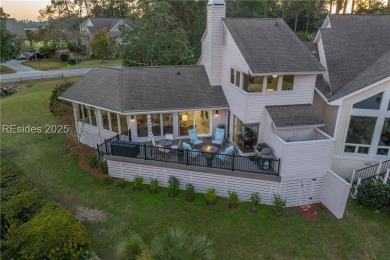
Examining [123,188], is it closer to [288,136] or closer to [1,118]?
[288,136]

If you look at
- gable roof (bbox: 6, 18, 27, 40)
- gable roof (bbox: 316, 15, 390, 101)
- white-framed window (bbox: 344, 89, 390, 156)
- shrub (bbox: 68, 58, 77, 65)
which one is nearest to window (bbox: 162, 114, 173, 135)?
gable roof (bbox: 316, 15, 390, 101)

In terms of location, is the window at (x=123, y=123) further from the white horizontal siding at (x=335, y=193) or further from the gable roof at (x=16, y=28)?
the gable roof at (x=16, y=28)

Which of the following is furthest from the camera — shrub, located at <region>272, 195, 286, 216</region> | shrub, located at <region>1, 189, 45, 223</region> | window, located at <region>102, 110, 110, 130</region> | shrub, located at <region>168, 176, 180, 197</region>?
window, located at <region>102, 110, 110, 130</region>

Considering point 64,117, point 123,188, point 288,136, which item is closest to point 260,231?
point 288,136

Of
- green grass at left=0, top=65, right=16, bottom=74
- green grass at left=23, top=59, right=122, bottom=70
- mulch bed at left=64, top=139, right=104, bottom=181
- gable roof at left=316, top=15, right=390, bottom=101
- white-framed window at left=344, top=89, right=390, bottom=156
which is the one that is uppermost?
gable roof at left=316, top=15, right=390, bottom=101

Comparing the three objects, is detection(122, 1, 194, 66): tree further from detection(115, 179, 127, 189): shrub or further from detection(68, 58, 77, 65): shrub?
detection(68, 58, 77, 65): shrub

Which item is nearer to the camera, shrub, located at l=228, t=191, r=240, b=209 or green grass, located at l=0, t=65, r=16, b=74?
shrub, located at l=228, t=191, r=240, b=209
